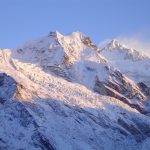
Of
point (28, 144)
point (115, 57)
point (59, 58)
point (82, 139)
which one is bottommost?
point (28, 144)

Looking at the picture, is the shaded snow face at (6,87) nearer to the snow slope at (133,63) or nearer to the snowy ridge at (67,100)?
the snowy ridge at (67,100)

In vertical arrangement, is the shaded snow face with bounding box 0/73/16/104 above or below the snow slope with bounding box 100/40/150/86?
below

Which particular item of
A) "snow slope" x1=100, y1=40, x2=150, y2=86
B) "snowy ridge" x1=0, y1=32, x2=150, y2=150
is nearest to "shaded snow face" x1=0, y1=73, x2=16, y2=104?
"snowy ridge" x1=0, y1=32, x2=150, y2=150

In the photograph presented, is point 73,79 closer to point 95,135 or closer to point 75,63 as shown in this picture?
point 75,63

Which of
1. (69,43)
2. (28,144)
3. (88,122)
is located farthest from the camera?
(69,43)

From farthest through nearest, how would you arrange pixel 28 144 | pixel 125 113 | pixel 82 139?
pixel 125 113 → pixel 82 139 → pixel 28 144

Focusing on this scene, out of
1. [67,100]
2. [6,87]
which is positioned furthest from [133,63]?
[6,87]

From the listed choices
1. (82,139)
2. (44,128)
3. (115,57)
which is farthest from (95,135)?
(115,57)

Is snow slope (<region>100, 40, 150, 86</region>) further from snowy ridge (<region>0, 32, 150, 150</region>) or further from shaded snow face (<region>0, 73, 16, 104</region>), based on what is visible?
shaded snow face (<region>0, 73, 16, 104</region>)
